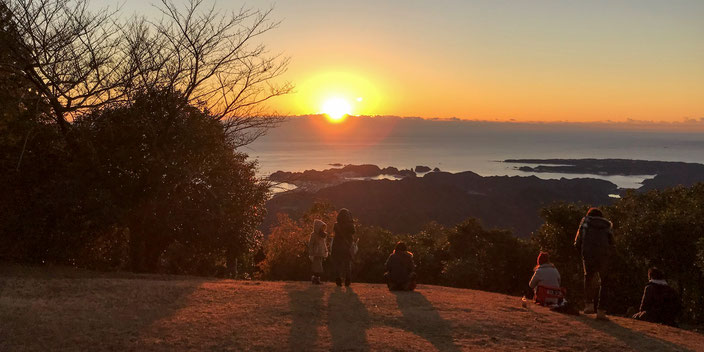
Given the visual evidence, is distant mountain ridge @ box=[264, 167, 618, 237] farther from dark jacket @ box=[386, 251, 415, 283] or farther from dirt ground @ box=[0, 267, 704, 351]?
dirt ground @ box=[0, 267, 704, 351]

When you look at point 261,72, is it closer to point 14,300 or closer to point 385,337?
point 14,300

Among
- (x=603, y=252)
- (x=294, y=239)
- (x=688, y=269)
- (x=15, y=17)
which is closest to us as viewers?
(x=603, y=252)

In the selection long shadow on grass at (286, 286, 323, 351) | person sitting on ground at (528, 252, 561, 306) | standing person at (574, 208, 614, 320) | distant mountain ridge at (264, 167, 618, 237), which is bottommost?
distant mountain ridge at (264, 167, 618, 237)

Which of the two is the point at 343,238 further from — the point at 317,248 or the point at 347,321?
the point at 347,321

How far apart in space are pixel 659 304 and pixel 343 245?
6734mm

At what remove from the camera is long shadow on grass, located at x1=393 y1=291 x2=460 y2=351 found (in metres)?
7.71

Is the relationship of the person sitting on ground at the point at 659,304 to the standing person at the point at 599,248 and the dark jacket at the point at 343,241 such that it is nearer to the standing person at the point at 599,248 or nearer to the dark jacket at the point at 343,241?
the standing person at the point at 599,248

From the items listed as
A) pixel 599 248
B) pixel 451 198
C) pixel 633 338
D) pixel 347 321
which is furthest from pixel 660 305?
pixel 451 198

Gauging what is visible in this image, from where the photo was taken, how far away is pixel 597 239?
9.69 metres

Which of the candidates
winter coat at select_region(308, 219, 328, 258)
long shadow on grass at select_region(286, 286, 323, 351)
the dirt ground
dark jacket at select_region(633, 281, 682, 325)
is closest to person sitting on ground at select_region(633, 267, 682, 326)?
dark jacket at select_region(633, 281, 682, 325)

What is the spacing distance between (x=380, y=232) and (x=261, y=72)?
12.1 metres

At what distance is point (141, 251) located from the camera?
1619 centimetres

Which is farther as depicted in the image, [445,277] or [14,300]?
[445,277]

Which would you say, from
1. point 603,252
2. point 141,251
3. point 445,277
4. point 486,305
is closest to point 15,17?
point 141,251
